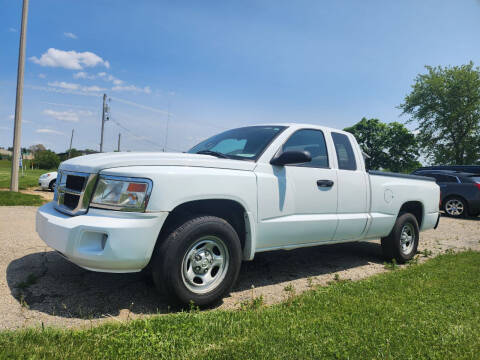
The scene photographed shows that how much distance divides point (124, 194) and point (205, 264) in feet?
3.17

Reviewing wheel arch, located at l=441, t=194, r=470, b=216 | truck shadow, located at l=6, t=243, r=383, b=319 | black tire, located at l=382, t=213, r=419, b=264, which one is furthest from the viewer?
wheel arch, located at l=441, t=194, r=470, b=216

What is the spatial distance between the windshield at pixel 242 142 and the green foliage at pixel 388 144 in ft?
Result: 162

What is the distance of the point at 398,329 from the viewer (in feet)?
8.59

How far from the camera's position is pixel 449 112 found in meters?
31.5

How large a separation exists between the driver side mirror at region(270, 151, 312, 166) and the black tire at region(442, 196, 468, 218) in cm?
1118

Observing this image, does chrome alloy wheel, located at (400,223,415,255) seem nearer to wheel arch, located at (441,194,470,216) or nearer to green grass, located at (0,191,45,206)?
wheel arch, located at (441,194,470,216)

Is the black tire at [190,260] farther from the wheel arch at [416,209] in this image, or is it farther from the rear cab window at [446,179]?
the rear cab window at [446,179]

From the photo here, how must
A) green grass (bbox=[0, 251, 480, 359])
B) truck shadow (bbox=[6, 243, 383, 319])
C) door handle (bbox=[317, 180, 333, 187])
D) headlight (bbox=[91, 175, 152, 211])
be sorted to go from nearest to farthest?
green grass (bbox=[0, 251, 480, 359]) < headlight (bbox=[91, 175, 152, 211]) < truck shadow (bbox=[6, 243, 383, 319]) < door handle (bbox=[317, 180, 333, 187])

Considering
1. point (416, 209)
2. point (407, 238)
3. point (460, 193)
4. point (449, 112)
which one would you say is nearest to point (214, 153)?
point (407, 238)

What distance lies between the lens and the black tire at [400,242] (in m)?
5.06

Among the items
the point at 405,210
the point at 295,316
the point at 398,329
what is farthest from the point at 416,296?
the point at 405,210

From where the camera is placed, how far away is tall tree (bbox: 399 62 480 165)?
1216 inches

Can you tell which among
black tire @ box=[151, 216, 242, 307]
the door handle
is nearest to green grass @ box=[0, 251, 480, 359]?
black tire @ box=[151, 216, 242, 307]

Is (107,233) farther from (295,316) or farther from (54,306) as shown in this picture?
(295,316)
